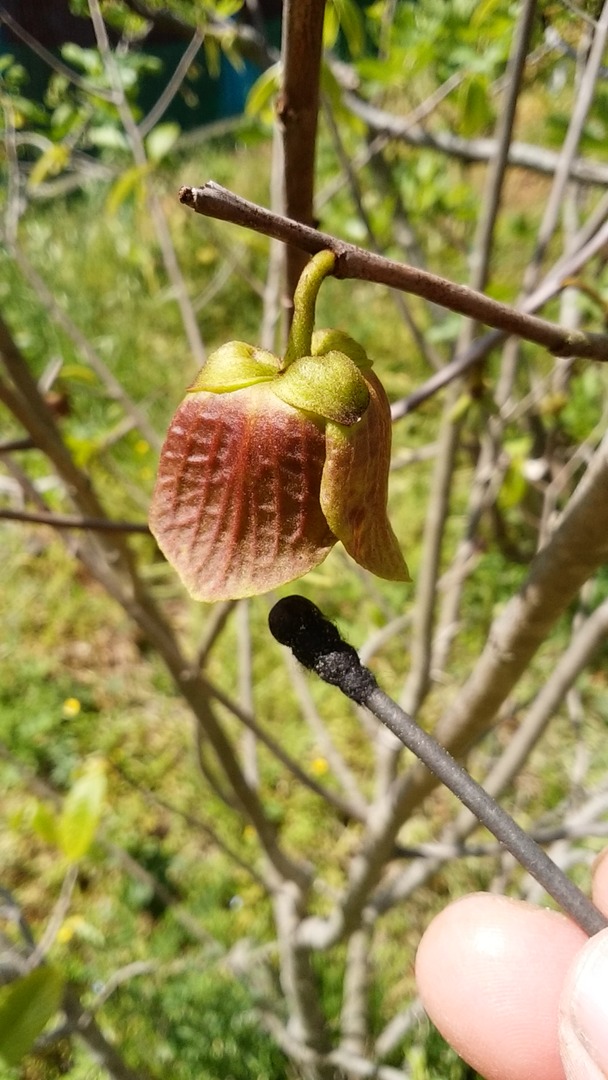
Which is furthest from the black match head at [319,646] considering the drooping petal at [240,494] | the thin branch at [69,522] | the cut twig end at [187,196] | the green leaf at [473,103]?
the green leaf at [473,103]

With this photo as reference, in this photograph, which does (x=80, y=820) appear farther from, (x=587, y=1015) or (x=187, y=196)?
(x=187, y=196)

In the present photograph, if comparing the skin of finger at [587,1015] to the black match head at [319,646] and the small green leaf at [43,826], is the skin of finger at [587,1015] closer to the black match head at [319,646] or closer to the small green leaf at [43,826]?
the black match head at [319,646]

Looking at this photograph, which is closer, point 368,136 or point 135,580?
point 135,580

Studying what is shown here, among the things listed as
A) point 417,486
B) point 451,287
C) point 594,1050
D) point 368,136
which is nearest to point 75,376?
point 368,136

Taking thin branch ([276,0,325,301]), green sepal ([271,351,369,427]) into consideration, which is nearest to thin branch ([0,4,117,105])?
thin branch ([276,0,325,301])

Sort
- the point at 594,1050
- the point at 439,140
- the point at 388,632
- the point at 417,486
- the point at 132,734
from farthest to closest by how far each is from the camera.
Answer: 1. the point at 417,486
2. the point at 132,734
3. the point at 439,140
4. the point at 388,632
5. the point at 594,1050

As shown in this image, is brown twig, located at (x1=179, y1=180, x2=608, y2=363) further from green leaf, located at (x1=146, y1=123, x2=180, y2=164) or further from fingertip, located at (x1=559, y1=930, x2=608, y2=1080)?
green leaf, located at (x1=146, y1=123, x2=180, y2=164)

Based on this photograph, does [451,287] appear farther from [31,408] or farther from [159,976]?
[159,976]
